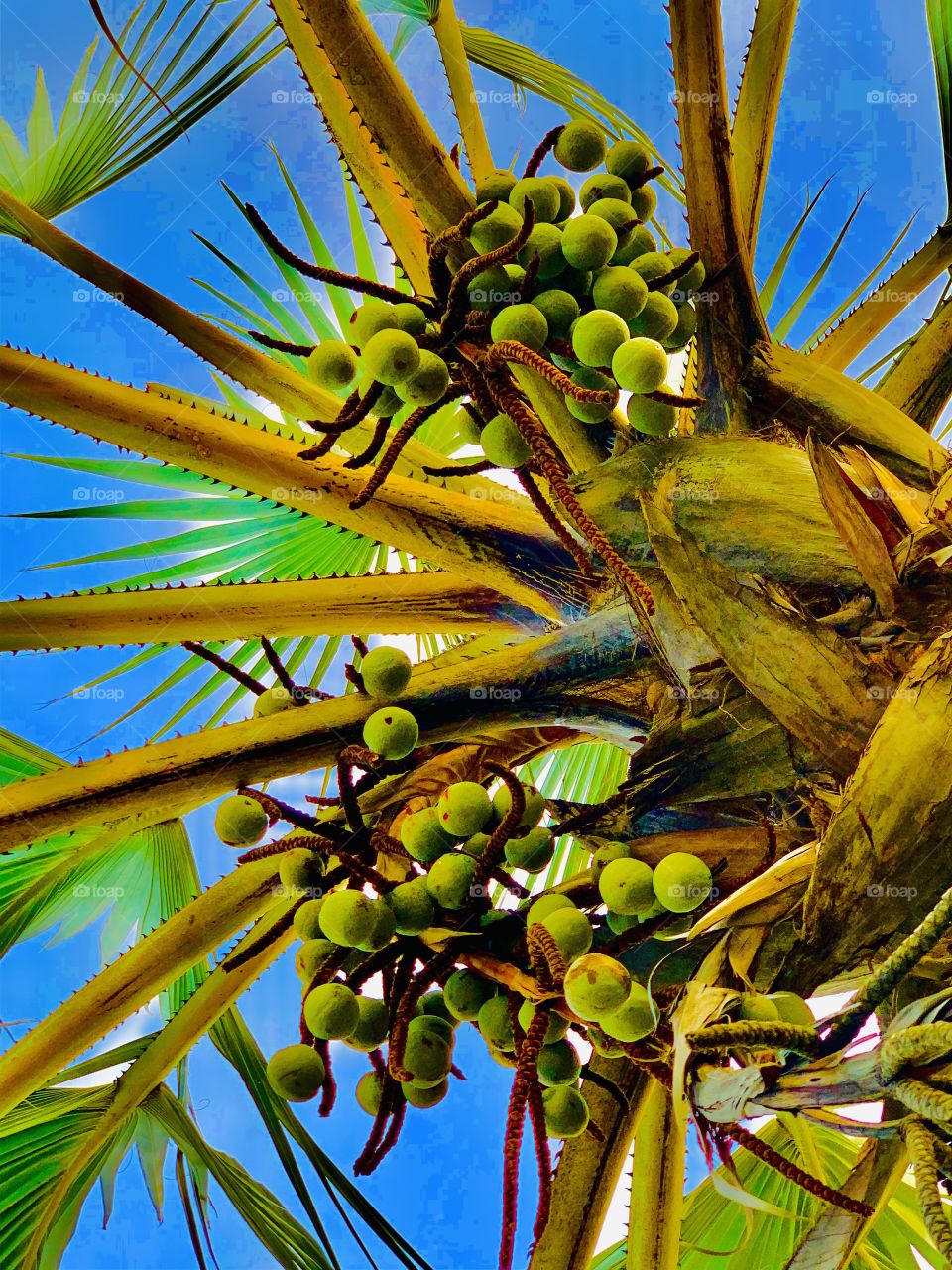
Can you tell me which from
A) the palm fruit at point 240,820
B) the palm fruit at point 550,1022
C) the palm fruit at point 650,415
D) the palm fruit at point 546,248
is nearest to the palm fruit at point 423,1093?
the palm fruit at point 550,1022

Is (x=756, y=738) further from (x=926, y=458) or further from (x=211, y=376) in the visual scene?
(x=211, y=376)

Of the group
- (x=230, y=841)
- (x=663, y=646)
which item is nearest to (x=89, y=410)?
(x=230, y=841)

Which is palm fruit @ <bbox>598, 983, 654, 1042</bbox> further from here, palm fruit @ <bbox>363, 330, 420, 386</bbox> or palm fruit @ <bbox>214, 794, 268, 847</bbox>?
palm fruit @ <bbox>363, 330, 420, 386</bbox>

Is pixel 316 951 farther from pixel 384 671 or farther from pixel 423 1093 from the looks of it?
pixel 384 671

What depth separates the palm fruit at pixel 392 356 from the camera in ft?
4.00

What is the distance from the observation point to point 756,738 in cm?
143

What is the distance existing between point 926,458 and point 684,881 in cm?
75

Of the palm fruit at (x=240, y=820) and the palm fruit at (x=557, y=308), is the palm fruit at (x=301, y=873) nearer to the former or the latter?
the palm fruit at (x=240, y=820)

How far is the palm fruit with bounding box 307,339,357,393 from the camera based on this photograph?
1.35m

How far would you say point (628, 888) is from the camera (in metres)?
1.29

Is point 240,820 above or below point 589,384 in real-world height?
below

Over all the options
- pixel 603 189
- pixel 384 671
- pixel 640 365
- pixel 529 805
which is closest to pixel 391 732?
pixel 384 671

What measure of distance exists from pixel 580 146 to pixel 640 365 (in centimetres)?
50

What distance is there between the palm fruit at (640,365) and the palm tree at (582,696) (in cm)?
5
